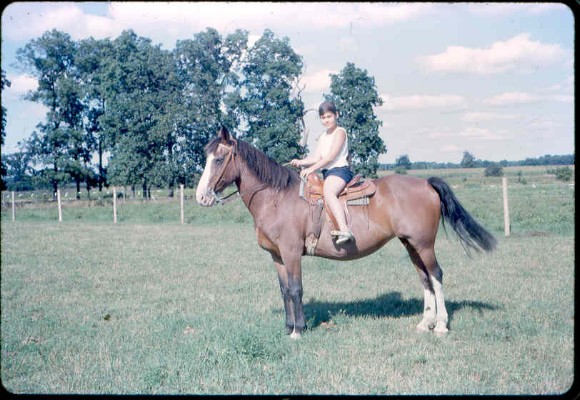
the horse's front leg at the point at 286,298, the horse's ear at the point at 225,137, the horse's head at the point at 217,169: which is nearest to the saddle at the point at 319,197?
the horse's front leg at the point at 286,298

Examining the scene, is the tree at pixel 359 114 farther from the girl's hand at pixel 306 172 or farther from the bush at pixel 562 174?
the girl's hand at pixel 306 172

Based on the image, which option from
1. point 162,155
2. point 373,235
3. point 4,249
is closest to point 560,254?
point 373,235

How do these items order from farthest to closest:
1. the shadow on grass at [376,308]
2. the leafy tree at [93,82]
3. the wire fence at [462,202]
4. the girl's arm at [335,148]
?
the leafy tree at [93,82], the wire fence at [462,202], the shadow on grass at [376,308], the girl's arm at [335,148]

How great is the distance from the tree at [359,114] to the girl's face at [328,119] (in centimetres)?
1897

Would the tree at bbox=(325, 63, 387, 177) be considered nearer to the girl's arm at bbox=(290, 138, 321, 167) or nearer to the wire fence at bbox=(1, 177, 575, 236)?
the wire fence at bbox=(1, 177, 575, 236)

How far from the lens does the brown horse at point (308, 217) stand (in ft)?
19.7

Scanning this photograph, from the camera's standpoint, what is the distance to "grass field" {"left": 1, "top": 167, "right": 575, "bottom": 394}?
4527 mm

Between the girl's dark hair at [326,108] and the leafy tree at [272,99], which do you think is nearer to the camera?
the girl's dark hair at [326,108]

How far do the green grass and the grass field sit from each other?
2 cm

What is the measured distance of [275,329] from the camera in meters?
6.14

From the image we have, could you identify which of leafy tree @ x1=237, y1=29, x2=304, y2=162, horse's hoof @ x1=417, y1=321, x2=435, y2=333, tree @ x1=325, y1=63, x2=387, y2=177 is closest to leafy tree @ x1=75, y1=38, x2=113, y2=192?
leafy tree @ x1=237, y1=29, x2=304, y2=162

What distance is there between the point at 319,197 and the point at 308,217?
32 centimetres

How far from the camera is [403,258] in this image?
1181 centimetres

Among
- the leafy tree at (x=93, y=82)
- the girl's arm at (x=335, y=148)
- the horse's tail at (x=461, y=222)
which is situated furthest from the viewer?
the leafy tree at (x=93, y=82)
